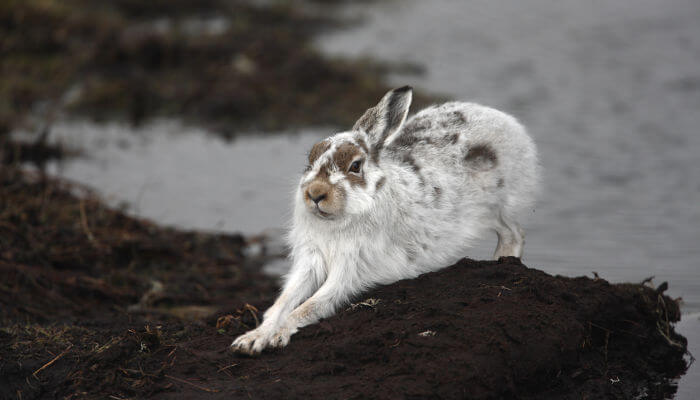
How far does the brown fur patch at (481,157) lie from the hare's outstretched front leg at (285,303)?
5.11 ft

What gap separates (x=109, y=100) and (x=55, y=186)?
18.1 feet

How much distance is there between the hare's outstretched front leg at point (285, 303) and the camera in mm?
5543

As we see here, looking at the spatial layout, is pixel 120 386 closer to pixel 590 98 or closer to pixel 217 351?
pixel 217 351

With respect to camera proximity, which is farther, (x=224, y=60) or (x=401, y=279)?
(x=224, y=60)

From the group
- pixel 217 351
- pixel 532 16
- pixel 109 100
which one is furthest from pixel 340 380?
pixel 532 16

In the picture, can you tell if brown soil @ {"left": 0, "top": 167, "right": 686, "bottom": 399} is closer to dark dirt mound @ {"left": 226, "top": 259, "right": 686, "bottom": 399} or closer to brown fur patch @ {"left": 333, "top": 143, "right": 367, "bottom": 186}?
dark dirt mound @ {"left": 226, "top": 259, "right": 686, "bottom": 399}

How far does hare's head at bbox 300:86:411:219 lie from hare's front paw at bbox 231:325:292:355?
0.87 m

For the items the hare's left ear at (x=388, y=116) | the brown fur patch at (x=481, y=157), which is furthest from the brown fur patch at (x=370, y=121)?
the brown fur patch at (x=481, y=157)

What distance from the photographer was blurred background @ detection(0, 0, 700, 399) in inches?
414

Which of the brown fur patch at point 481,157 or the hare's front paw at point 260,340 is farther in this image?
the brown fur patch at point 481,157

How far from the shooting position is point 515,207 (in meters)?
7.06

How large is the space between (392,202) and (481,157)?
1.08 metres

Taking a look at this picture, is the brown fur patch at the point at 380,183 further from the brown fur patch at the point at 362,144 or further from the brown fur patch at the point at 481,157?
the brown fur patch at the point at 481,157

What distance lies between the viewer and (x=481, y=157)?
22.4 feet
